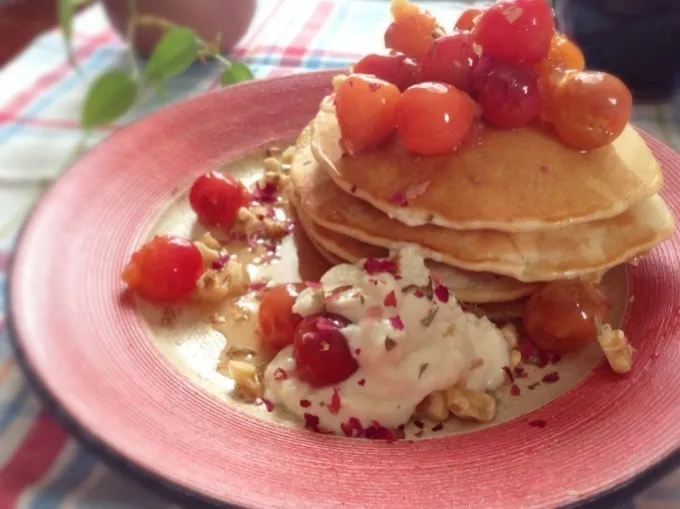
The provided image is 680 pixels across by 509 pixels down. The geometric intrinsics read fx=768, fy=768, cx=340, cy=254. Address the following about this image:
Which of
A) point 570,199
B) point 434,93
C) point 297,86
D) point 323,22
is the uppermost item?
point 434,93

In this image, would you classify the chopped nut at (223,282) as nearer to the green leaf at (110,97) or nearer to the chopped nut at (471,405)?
the chopped nut at (471,405)

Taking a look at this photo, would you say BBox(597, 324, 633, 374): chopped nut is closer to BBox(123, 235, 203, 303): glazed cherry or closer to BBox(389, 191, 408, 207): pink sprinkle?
BBox(389, 191, 408, 207): pink sprinkle

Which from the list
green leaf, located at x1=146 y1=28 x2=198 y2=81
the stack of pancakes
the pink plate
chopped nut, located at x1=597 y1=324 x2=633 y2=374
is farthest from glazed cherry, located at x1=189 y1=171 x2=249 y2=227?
chopped nut, located at x1=597 y1=324 x2=633 y2=374

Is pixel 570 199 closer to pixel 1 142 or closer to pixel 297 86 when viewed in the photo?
pixel 297 86

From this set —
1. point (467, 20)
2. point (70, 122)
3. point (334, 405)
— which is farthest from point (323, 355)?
point (70, 122)

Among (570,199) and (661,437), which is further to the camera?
(570,199)

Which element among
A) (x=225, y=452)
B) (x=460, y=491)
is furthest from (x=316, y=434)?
(x=460, y=491)
